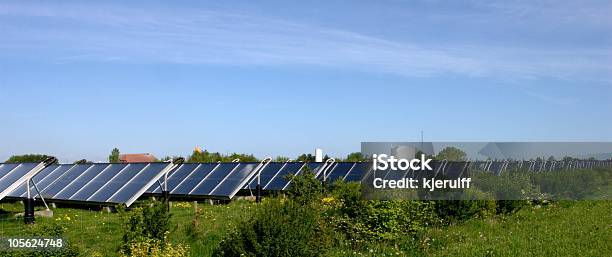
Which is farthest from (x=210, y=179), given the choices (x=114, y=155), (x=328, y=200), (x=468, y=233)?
(x=114, y=155)

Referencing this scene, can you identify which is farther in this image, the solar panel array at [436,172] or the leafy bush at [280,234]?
the solar panel array at [436,172]

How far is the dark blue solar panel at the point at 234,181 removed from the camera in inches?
877

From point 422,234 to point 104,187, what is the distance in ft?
41.2

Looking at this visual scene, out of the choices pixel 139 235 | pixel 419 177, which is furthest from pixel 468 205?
pixel 139 235

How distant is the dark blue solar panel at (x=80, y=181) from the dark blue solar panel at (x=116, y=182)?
1350 mm

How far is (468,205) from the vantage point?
51.9 feet

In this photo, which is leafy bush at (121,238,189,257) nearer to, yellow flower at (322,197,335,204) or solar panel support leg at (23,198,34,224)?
yellow flower at (322,197,335,204)

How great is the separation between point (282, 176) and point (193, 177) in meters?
3.75

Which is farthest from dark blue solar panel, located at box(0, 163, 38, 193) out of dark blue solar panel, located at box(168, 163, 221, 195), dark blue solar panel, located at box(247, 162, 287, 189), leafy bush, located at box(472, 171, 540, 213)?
leafy bush, located at box(472, 171, 540, 213)

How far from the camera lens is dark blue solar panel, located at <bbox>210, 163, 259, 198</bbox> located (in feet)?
73.0

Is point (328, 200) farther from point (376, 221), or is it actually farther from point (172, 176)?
point (172, 176)

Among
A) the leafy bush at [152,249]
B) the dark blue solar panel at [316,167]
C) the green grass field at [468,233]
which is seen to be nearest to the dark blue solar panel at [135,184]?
the green grass field at [468,233]

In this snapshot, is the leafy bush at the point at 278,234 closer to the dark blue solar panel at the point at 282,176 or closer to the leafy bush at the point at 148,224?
the leafy bush at the point at 148,224

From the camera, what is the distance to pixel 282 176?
25.5m
